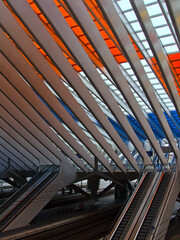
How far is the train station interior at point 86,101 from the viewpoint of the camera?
34.1 ft

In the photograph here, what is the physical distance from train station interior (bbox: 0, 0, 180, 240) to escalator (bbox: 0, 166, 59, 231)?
8cm

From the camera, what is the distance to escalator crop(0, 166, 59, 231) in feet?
60.6

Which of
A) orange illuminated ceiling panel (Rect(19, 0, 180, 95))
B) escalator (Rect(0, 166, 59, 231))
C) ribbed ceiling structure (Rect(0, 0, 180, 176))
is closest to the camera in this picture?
ribbed ceiling structure (Rect(0, 0, 180, 176))

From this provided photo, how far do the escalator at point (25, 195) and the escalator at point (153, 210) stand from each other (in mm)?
8040

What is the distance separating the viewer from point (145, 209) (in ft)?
47.1

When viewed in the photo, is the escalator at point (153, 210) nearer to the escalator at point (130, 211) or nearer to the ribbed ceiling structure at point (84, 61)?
the escalator at point (130, 211)

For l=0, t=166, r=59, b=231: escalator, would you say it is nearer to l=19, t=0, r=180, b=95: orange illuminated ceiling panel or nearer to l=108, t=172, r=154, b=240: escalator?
l=108, t=172, r=154, b=240: escalator

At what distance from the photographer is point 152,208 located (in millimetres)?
14531

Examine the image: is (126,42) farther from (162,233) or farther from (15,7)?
(162,233)

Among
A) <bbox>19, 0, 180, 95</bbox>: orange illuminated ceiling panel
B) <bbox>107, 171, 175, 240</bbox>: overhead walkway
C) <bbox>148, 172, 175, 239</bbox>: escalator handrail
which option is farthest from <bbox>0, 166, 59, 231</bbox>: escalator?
<bbox>19, 0, 180, 95</bbox>: orange illuminated ceiling panel

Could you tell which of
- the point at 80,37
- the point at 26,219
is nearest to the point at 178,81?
the point at 80,37

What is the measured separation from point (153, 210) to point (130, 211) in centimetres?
105

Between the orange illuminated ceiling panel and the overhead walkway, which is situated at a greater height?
the orange illuminated ceiling panel

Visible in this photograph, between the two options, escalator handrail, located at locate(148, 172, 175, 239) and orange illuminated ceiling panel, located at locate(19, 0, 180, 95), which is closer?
orange illuminated ceiling panel, located at locate(19, 0, 180, 95)
